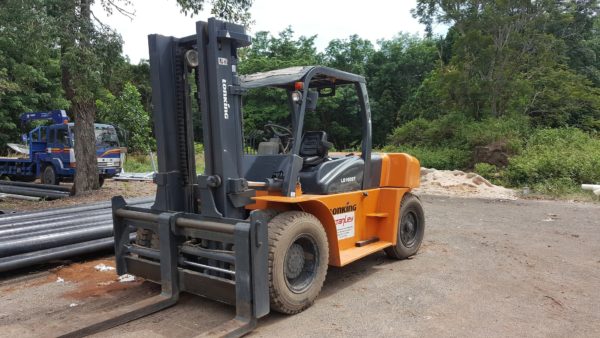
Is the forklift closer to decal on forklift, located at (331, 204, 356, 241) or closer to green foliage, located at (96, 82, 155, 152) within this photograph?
decal on forklift, located at (331, 204, 356, 241)

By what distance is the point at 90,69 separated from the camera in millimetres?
10125

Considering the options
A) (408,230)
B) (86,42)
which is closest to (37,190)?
(86,42)

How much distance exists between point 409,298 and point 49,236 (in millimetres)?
4664

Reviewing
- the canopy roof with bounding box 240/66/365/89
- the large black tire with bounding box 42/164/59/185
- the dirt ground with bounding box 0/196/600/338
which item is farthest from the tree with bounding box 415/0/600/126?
the canopy roof with bounding box 240/66/365/89

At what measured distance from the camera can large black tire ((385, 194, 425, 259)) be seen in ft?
21.0

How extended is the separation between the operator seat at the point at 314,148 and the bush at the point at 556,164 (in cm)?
1112

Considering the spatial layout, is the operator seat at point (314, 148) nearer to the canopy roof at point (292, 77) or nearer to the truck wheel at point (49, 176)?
the canopy roof at point (292, 77)

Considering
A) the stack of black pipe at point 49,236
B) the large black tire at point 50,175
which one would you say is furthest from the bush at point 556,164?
the large black tire at point 50,175

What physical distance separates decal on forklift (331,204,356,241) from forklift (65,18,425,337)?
0.01 meters

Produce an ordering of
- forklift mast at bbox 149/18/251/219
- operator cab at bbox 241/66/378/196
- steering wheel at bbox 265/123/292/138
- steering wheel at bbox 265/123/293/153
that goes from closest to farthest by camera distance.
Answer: forklift mast at bbox 149/18/251/219 → operator cab at bbox 241/66/378/196 → steering wheel at bbox 265/123/293/153 → steering wheel at bbox 265/123/292/138

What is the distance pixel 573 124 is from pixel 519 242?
19350mm

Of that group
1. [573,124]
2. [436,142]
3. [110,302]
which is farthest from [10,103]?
[573,124]

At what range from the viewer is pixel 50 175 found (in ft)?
61.8

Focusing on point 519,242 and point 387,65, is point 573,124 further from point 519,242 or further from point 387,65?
point 519,242
